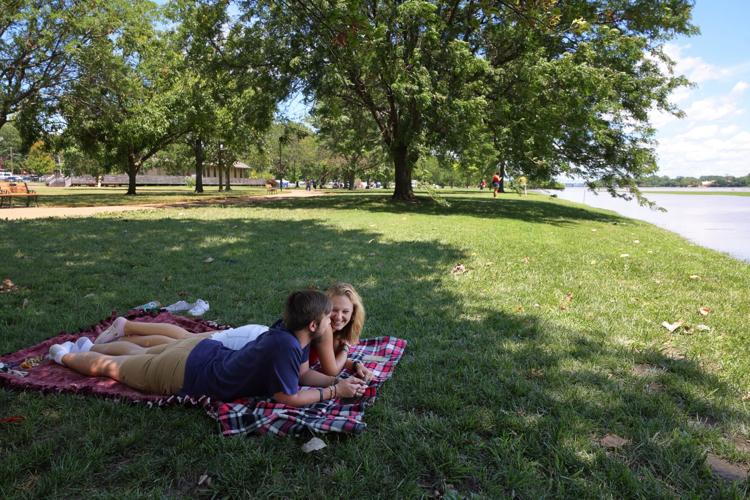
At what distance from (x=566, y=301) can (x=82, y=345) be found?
4.63 m

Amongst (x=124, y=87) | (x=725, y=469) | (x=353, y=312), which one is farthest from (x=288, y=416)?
(x=124, y=87)

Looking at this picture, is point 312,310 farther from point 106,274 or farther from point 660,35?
point 660,35

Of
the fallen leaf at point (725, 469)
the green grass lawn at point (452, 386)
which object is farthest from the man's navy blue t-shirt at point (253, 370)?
the fallen leaf at point (725, 469)

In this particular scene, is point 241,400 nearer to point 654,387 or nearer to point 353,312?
point 353,312

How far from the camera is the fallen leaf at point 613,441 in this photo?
2.48m

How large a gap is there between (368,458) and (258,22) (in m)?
19.7

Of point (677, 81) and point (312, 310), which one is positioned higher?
point (677, 81)

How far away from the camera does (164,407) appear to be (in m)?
2.78

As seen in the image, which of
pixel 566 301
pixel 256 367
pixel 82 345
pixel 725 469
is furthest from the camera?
pixel 566 301

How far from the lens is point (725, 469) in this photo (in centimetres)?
230

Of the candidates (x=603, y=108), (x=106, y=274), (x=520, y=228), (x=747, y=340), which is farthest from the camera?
(x=603, y=108)

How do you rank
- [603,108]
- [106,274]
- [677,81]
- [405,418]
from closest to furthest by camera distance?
[405,418] → [106,274] → [603,108] → [677,81]

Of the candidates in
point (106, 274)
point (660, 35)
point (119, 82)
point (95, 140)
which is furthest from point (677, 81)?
point (95, 140)

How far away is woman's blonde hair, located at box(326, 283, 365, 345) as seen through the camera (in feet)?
10.8
